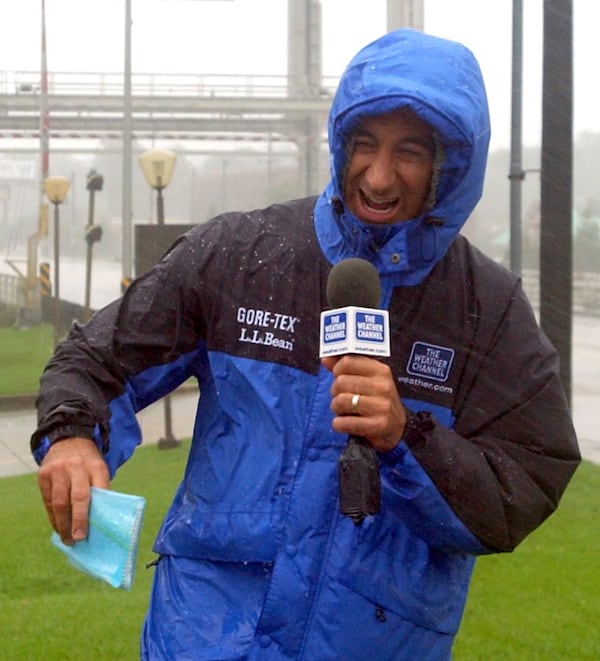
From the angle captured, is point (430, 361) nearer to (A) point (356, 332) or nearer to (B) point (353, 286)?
→ (B) point (353, 286)

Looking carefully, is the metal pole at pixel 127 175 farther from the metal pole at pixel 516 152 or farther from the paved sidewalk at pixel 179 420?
the metal pole at pixel 516 152

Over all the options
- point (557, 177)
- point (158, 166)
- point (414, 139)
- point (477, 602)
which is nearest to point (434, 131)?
point (414, 139)

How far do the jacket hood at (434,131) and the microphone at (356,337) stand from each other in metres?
0.30

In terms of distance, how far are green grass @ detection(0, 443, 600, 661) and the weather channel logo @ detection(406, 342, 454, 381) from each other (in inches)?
123

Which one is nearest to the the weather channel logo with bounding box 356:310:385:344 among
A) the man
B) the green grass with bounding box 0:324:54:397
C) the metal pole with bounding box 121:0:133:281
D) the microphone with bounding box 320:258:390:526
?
the microphone with bounding box 320:258:390:526

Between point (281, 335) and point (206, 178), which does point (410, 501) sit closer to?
point (281, 335)

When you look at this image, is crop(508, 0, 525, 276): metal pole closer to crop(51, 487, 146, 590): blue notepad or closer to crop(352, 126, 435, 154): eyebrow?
crop(352, 126, 435, 154): eyebrow

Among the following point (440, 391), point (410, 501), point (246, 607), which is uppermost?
point (440, 391)

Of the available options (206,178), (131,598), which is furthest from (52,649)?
(206,178)

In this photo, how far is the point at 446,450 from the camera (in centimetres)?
208

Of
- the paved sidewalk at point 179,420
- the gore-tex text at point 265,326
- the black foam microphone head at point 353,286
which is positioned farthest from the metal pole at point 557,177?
the black foam microphone head at point 353,286

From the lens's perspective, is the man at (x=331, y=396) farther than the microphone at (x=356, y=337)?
Yes

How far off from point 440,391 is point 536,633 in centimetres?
349

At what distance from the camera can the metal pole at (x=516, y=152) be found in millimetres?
8141
